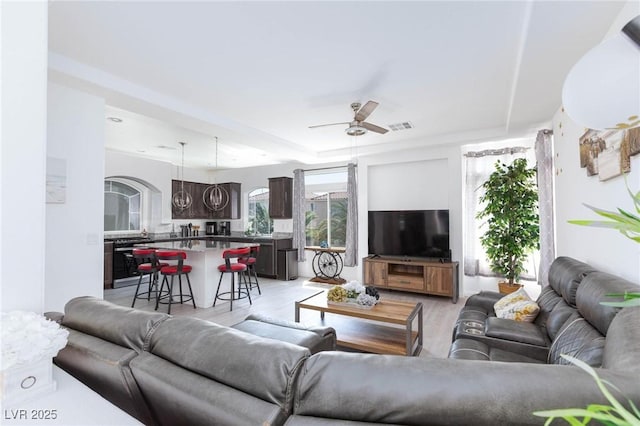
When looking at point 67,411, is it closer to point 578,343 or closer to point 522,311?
point 578,343

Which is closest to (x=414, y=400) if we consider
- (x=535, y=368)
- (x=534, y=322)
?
(x=535, y=368)

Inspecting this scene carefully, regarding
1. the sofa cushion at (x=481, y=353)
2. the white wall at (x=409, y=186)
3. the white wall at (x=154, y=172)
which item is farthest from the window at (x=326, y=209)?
the sofa cushion at (x=481, y=353)

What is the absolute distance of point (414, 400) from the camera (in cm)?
78

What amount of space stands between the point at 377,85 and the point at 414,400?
3.13m

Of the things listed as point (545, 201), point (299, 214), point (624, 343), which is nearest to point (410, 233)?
point (545, 201)

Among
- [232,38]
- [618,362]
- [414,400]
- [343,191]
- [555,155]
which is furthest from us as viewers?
[343,191]

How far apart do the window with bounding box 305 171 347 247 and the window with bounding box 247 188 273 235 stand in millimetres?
1438

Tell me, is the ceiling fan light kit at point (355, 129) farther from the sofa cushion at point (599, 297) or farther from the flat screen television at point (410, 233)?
the sofa cushion at point (599, 297)

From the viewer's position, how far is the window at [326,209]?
677cm

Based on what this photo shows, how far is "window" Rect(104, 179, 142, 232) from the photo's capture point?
663 centimetres

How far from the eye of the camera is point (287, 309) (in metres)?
4.46

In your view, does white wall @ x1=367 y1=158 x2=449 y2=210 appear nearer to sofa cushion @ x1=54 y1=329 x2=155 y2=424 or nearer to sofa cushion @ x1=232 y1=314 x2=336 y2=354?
sofa cushion @ x1=232 y1=314 x2=336 y2=354

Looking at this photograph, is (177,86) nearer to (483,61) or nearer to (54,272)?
(54,272)

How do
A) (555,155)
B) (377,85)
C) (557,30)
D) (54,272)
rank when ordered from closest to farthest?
(557,30) → (54,272) → (377,85) → (555,155)
